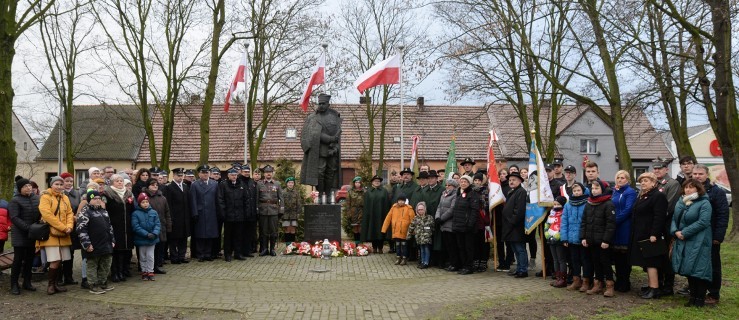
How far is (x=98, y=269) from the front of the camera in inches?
357

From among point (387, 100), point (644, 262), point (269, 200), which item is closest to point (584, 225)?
point (644, 262)

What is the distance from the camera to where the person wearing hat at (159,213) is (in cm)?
1064

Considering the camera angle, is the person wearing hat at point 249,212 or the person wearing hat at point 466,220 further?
the person wearing hat at point 249,212

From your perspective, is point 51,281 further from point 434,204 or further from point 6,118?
point 434,204

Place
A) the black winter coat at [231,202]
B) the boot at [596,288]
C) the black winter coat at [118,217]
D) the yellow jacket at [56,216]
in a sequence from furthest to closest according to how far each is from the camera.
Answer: the black winter coat at [231,202] → the black winter coat at [118,217] → the boot at [596,288] → the yellow jacket at [56,216]

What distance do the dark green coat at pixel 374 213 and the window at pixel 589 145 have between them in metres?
29.3

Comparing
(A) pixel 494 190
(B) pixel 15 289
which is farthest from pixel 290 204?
(B) pixel 15 289

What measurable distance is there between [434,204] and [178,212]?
15.7 feet

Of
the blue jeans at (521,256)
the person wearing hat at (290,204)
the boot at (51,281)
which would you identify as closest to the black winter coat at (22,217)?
the boot at (51,281)

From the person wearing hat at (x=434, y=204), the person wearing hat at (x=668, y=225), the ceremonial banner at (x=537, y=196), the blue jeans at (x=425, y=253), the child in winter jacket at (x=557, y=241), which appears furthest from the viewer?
the blue jeans at (x=425, y=253)

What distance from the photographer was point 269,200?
41.1 feet

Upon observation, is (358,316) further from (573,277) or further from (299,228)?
(299,228)

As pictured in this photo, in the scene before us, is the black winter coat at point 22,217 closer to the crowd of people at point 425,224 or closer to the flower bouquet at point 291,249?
the crowd of people at point 425,224

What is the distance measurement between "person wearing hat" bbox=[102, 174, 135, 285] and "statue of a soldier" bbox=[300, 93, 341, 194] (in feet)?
13.7
